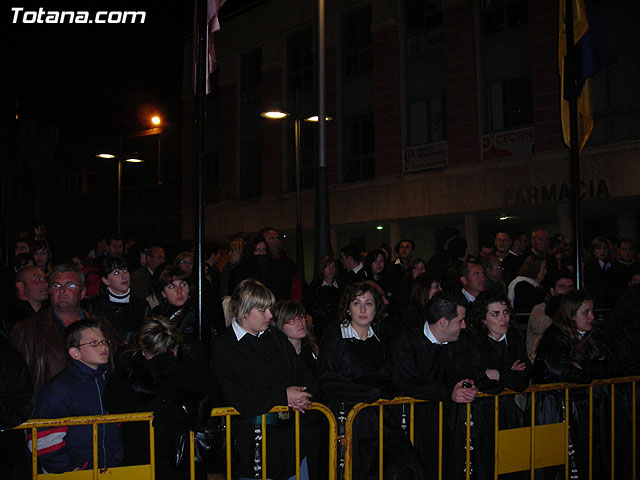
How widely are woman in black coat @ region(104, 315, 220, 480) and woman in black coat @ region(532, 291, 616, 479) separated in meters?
2.78

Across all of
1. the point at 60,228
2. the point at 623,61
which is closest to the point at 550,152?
the point at 623,61

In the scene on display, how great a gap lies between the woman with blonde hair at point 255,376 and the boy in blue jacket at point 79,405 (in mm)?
822

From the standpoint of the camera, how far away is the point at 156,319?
14.8 ft

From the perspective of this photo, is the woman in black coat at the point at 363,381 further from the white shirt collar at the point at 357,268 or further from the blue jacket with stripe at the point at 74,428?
the white shirt collar at the point at 357,268

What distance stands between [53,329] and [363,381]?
2485 mm

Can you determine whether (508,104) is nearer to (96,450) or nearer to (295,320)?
(295,320)

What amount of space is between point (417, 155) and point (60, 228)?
26251mm

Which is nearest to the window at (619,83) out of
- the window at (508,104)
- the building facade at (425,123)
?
the building facade at (425,123)

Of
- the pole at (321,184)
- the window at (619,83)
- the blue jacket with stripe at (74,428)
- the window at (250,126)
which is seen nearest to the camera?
the blue jacket with stripe at (74,428)

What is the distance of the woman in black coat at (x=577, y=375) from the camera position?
5133 millimetres

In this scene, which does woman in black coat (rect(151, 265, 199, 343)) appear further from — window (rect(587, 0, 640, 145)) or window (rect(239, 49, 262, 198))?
window (rect(239, 49, 262, 198))

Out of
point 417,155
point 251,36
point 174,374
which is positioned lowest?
point 174,374

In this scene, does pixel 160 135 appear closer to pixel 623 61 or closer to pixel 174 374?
pixel 623 61

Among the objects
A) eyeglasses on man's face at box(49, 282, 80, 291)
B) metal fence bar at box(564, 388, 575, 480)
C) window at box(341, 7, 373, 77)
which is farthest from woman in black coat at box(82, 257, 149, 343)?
window at box(341, 7, 373, 77)
